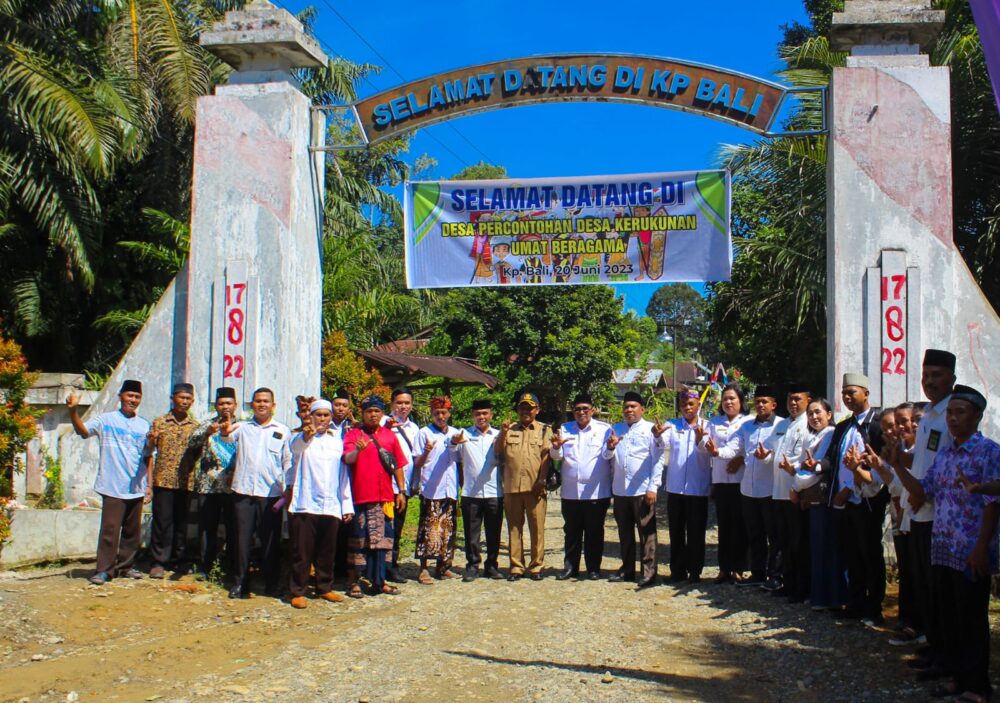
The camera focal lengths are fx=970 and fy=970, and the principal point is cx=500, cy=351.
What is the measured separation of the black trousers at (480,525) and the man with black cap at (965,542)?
434 centimetres

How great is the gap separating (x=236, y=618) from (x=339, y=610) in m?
0.81

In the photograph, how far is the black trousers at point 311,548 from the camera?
25.2ft

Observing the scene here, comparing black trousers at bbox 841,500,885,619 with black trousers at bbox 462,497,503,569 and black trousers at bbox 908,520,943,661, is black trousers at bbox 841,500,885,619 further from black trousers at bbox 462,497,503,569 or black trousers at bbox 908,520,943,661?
black trousers at bbox 462,497,503,569

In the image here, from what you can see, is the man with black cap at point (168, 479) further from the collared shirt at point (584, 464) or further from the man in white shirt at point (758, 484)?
the man in white shirt at point (758, 484)

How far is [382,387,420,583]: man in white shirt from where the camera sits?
868cm

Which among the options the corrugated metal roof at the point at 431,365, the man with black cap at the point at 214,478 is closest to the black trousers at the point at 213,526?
the man with black cap at the point at 214,478

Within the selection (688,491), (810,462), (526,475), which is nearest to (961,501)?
(810,462)

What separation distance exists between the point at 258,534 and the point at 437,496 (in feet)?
5.54

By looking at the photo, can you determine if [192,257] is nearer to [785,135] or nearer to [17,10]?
[785,135]

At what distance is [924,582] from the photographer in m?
5.98

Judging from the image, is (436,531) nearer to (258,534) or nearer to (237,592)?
(258,534)

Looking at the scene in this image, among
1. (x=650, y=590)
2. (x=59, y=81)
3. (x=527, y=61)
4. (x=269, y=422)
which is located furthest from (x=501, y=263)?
(x=59, y=81)

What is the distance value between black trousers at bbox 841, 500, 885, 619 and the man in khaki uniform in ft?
9.41

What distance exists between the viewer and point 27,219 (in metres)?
14.8
